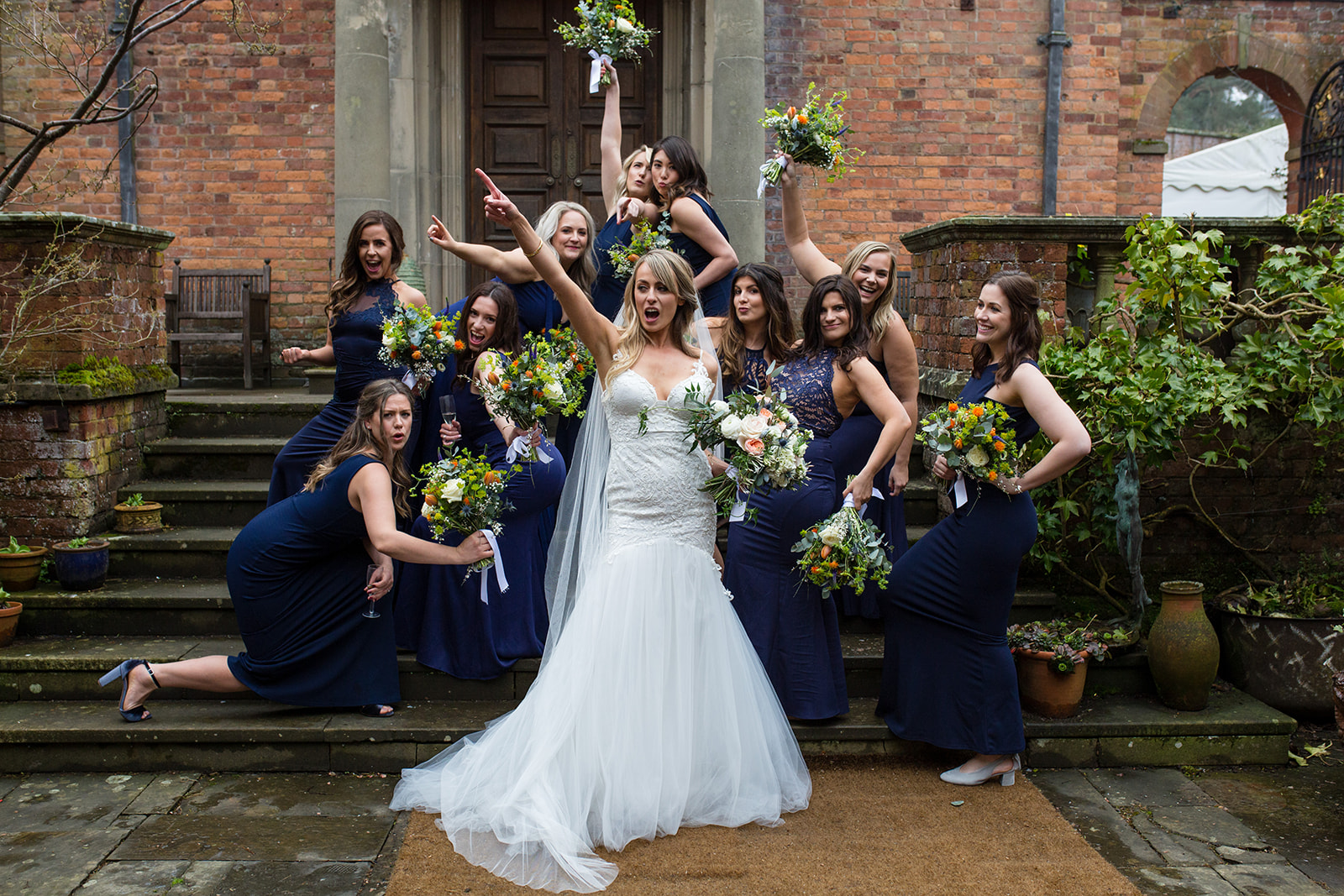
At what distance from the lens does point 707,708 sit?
4.10 metres

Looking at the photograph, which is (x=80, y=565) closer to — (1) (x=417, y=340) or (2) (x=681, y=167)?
(1) (x=417, y=340)

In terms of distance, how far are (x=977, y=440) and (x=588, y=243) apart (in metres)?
2.24

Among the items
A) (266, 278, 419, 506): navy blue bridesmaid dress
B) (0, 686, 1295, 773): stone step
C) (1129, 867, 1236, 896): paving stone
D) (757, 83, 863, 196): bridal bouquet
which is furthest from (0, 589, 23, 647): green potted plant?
(1129, 867, 1236, 896): paving stone

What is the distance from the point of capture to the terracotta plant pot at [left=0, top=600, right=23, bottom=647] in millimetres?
5125

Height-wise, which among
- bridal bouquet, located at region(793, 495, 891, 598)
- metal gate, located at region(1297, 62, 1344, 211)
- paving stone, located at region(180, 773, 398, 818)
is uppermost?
metal gate, located at region(1297, 62, 1344, 211)

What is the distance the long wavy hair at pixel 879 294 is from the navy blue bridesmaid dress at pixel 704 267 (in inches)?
26.7

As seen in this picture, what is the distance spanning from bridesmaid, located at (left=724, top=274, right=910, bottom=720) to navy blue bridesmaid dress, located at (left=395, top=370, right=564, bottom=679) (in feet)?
3.39

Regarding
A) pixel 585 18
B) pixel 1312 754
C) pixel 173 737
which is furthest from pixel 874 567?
pixel 585 18

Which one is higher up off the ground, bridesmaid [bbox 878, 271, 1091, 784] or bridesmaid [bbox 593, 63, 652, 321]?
bridesmaid [bbox 593, 63, 652, 321]

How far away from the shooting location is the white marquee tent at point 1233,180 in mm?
14469

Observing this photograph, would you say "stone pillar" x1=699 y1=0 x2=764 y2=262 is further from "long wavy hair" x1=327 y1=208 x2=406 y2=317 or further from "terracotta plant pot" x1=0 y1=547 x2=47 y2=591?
"terracotta plant pot" x1=0 y1=547 x2=47 y2=591

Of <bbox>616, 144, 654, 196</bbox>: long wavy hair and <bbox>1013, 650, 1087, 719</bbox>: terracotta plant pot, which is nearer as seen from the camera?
<bbox>1013, 650, 1087, 719</bbox>: terracotta plant pot

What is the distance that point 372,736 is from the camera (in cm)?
457

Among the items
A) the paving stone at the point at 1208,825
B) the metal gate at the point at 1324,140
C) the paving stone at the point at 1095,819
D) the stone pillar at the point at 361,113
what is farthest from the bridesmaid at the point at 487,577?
the metal gate at the point at 1324,140
